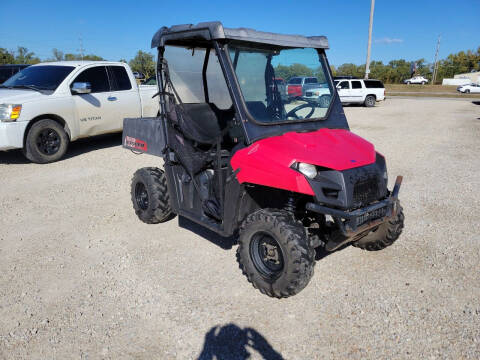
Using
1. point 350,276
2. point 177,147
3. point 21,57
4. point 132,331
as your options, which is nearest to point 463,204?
point 350,276

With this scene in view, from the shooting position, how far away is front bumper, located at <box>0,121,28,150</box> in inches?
277

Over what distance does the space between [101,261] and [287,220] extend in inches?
84.4

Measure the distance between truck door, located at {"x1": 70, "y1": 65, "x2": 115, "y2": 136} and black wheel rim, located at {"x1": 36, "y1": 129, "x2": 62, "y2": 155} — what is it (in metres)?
0.58

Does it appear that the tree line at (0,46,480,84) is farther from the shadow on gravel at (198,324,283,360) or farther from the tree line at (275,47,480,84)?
the shadow on gravel at (198,324,283,360)

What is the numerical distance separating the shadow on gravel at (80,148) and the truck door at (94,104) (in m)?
0.72

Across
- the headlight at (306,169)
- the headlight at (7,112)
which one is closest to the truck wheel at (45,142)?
the headlight at (7,112)

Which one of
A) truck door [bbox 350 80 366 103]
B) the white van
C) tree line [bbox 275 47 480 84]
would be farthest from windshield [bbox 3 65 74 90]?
tree line [bbox 275 47 480 84]

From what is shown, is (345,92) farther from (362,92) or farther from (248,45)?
(248,45)

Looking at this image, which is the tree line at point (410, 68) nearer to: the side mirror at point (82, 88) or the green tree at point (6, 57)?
the green tree at point (6, 57)

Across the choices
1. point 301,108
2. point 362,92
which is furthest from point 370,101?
point 301,108

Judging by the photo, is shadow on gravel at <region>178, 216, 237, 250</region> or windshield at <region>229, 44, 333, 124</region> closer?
windshield at <region>229, 44, 333, 124</region>

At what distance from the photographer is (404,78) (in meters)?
71.6

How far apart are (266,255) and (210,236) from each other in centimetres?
132

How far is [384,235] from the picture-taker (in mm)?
3805
